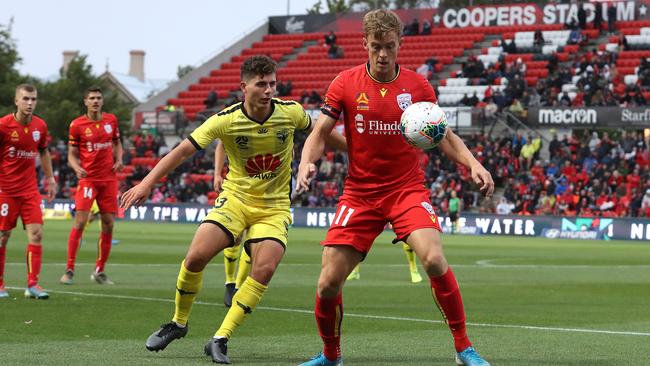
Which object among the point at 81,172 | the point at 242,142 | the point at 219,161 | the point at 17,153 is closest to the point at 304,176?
the point at 242,142

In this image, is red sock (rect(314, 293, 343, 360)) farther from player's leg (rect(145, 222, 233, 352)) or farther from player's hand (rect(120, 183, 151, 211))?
player's hand (rect(120, 183, 151, 211))

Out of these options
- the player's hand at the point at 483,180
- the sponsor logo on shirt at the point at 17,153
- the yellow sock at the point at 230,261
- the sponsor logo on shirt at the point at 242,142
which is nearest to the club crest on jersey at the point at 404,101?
the player's hand at the point at 483,180

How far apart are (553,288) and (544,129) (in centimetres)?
2846

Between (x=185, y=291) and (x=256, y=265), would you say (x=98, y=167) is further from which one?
(x=256, y=265)

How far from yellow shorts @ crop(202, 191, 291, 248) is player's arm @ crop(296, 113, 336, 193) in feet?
3.87

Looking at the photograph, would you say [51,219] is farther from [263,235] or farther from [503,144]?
[263,235]

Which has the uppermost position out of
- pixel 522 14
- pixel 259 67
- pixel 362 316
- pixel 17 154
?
pixel 522 14

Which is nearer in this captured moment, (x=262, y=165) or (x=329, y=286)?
(x=329, y=286)

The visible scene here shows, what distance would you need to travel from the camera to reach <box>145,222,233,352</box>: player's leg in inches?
360

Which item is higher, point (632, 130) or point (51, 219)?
point (632, 130)

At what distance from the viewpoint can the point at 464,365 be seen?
26.4ft

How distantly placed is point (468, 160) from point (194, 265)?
2.30m

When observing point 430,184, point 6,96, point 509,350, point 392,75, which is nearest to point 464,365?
point 509,350

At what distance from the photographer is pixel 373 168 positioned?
840 cm
